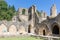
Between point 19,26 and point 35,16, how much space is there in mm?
5900

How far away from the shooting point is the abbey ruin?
2691cm

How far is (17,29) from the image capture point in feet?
101

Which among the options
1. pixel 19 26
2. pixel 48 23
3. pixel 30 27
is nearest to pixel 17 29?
pixel 19 26

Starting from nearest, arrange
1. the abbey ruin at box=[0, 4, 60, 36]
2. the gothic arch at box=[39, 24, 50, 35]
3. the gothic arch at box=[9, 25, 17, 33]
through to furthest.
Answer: the abbey ruin at box=[0, 4, 60, 36] < the gothic arch at box=[39, 24, 50, 35] < the gothic arch at box=[9, 25, 17, 33]

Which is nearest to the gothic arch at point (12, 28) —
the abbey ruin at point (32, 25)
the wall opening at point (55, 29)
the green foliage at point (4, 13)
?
the abbey ruin at point (32, 25)

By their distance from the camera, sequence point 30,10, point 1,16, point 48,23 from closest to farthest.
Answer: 1. point 48,23
2. point 30,10
3. point 1,16

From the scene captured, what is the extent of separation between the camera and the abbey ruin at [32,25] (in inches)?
1059

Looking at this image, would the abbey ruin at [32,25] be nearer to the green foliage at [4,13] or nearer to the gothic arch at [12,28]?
the gothic arch at [12,28]

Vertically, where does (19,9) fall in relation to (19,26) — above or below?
above

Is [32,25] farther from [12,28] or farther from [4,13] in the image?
[4,13]

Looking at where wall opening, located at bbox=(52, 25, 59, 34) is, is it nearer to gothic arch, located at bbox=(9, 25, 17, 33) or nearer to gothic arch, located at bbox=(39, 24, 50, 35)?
gothic arch, located at bbox=(39, 24, 50, 35)

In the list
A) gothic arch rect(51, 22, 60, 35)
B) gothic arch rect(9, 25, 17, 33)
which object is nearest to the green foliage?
gothic arch rect(9, 25, 17, 33)

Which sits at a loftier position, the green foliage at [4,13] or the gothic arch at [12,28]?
the green foliage at [4,13]

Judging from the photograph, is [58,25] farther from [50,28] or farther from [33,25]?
[33,25]
